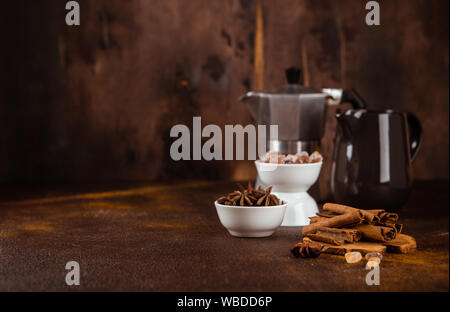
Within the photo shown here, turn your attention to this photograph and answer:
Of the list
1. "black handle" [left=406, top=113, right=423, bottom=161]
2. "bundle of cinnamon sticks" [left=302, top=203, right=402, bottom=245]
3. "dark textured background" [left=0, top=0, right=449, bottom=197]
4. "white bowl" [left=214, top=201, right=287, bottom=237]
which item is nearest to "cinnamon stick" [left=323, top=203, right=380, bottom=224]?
"bundle of cinnamon sticks" [left=302, top=203, right=402, bottom=245]

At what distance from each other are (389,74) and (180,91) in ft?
2.40

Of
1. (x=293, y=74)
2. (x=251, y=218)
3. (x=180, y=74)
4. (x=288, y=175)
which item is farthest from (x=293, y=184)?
(x=180, y=74)

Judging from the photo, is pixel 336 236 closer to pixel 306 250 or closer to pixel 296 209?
pixel 306 250

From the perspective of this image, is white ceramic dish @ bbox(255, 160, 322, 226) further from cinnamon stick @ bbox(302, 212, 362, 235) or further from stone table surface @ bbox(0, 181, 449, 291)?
cinnamon stick @ bbox(302, 212, 362, 235)

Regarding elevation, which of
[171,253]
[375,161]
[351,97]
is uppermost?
[351,97]

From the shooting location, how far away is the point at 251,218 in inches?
39.9

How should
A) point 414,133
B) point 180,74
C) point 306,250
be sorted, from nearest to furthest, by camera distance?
1. point 306,250
2. point 414,133
3. point 180,74

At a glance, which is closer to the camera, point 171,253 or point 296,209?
point 171,253

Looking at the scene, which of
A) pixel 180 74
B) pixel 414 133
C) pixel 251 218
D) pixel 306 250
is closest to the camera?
pixel 306 250

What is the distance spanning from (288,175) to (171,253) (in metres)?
0.32

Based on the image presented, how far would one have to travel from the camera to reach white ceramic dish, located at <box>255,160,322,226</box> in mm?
1131

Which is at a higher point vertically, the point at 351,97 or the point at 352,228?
the point at 351,97

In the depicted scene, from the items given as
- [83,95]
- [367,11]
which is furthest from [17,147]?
[367,11]
